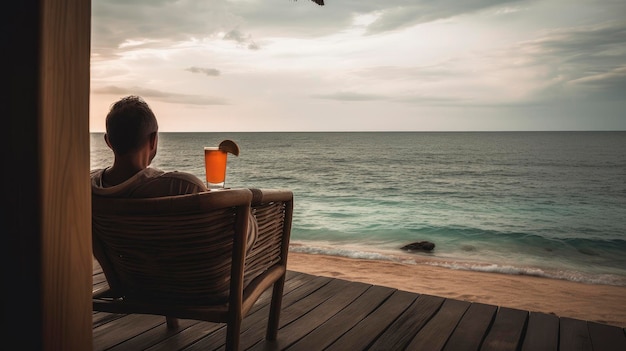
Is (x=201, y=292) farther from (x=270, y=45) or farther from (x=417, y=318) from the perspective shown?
(x=270, y=45)

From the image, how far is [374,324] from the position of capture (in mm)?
2396

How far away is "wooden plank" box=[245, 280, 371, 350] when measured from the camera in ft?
7.06

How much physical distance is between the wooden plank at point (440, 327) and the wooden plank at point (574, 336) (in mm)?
513

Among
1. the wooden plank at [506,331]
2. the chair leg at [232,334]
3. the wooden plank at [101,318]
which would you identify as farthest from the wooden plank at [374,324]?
the wooden plank at [101,318]

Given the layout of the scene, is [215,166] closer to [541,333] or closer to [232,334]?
[232,334]

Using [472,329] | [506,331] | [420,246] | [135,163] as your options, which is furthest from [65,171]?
[420,246]

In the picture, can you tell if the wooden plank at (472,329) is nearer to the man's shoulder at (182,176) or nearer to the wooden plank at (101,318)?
the man's shoulder at (182,176)

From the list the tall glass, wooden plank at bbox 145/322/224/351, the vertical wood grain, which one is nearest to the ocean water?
wooden plank at bbox 145/322/224/351

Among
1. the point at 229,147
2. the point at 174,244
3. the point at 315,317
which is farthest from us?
the point at 315,317

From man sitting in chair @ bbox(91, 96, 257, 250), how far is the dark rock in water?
26.1ft

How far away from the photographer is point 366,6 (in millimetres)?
39906

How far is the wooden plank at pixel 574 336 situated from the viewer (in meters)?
2.16

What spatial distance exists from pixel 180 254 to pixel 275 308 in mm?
855

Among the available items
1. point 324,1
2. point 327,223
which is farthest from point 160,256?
point 327,223
